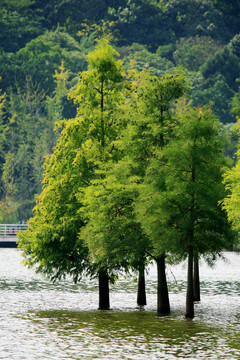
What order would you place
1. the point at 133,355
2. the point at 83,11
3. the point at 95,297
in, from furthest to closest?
the point at 83,11 < the point at 95,297 < the point at 133,355

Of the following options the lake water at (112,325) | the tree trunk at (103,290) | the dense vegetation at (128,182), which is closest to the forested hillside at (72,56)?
the lake water at (112,325)

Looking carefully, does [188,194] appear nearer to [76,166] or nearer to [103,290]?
[76,166]

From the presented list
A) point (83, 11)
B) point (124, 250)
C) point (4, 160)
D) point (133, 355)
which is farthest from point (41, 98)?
point (133, 355)

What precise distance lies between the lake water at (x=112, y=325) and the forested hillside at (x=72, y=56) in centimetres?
4576

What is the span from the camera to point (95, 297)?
36531 millimetres

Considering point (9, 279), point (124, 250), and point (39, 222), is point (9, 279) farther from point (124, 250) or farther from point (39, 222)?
point (124, 250)

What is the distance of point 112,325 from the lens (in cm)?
2692

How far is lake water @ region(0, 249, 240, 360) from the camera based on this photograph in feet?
71.9

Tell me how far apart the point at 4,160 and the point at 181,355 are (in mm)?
89972

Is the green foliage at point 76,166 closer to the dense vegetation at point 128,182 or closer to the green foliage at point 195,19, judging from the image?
the dense vegetation at point 128,182

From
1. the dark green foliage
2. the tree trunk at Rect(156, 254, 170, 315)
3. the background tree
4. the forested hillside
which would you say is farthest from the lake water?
the dark green foliage

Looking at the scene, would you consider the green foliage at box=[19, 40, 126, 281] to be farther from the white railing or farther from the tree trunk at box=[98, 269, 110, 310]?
the white railing

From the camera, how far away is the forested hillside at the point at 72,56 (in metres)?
105

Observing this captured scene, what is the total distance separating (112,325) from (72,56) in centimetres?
9982
